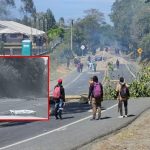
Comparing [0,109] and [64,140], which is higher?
[0,109]

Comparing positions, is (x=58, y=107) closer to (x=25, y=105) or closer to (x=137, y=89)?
(x=25, y=105)

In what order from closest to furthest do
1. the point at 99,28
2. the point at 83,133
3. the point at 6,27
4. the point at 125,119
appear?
the point at 83,133 → the point at 125,119 → the point at 6,27 → the point at 99,28

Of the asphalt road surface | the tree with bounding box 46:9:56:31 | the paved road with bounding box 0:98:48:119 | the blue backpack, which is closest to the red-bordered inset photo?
the paved road with bounding box 0:98:48:119

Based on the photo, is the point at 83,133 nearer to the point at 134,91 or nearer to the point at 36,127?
the point at 36,127

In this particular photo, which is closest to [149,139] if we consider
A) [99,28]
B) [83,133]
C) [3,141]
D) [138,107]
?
[83,133]

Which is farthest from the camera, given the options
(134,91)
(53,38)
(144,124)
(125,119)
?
(53,38)

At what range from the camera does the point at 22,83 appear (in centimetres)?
996

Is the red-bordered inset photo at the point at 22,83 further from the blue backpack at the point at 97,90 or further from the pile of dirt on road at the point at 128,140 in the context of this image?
the blue backpack at the point at 97,90

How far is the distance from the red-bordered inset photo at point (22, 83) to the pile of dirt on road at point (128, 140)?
2.33 m

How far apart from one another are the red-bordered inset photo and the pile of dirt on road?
7.65 feet

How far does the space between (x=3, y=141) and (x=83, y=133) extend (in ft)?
7.67

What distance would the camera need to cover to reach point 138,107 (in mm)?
22422

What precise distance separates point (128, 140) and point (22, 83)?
→ 13.5ft

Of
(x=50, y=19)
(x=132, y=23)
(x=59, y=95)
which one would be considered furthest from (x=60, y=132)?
(x=50, y=19)
